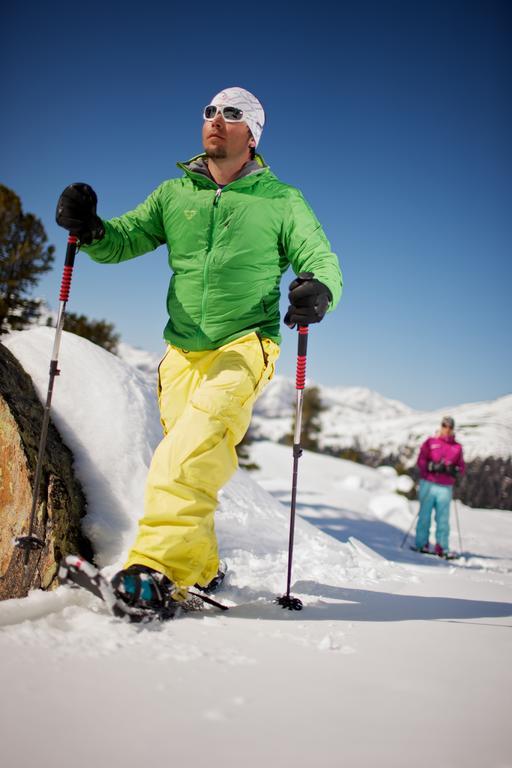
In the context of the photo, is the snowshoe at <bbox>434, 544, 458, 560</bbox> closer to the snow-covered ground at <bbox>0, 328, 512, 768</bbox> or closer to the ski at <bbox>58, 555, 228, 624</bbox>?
the snow-covered ground at <bbox>0, 328, 512, 768</bbox>

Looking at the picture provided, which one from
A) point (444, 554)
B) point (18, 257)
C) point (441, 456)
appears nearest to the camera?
point (444, 554)

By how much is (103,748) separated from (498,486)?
1735 centimetres

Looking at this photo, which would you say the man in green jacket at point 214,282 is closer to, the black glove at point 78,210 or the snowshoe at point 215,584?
the black glove at point 78,210

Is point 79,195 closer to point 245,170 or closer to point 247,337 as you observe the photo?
point 245,170

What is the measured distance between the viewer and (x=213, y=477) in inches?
83.7

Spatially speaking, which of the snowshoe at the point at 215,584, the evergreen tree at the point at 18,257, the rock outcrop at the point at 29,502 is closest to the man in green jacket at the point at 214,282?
the snowshoe at the point at 215,584

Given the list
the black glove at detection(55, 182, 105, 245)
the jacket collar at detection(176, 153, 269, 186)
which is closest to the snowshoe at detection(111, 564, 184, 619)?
the black glove at detection(55, 182, 105, 245)

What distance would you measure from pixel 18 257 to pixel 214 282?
12585 mm

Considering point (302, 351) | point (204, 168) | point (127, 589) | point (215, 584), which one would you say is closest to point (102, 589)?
point (127, 589)

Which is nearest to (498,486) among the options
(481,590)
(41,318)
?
(481,590)

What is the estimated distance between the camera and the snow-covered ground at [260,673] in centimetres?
108

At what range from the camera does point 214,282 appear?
8.27 ft

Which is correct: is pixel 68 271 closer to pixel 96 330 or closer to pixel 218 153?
pixel 218 153

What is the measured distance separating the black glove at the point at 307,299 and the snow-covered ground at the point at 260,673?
1.42 metres
